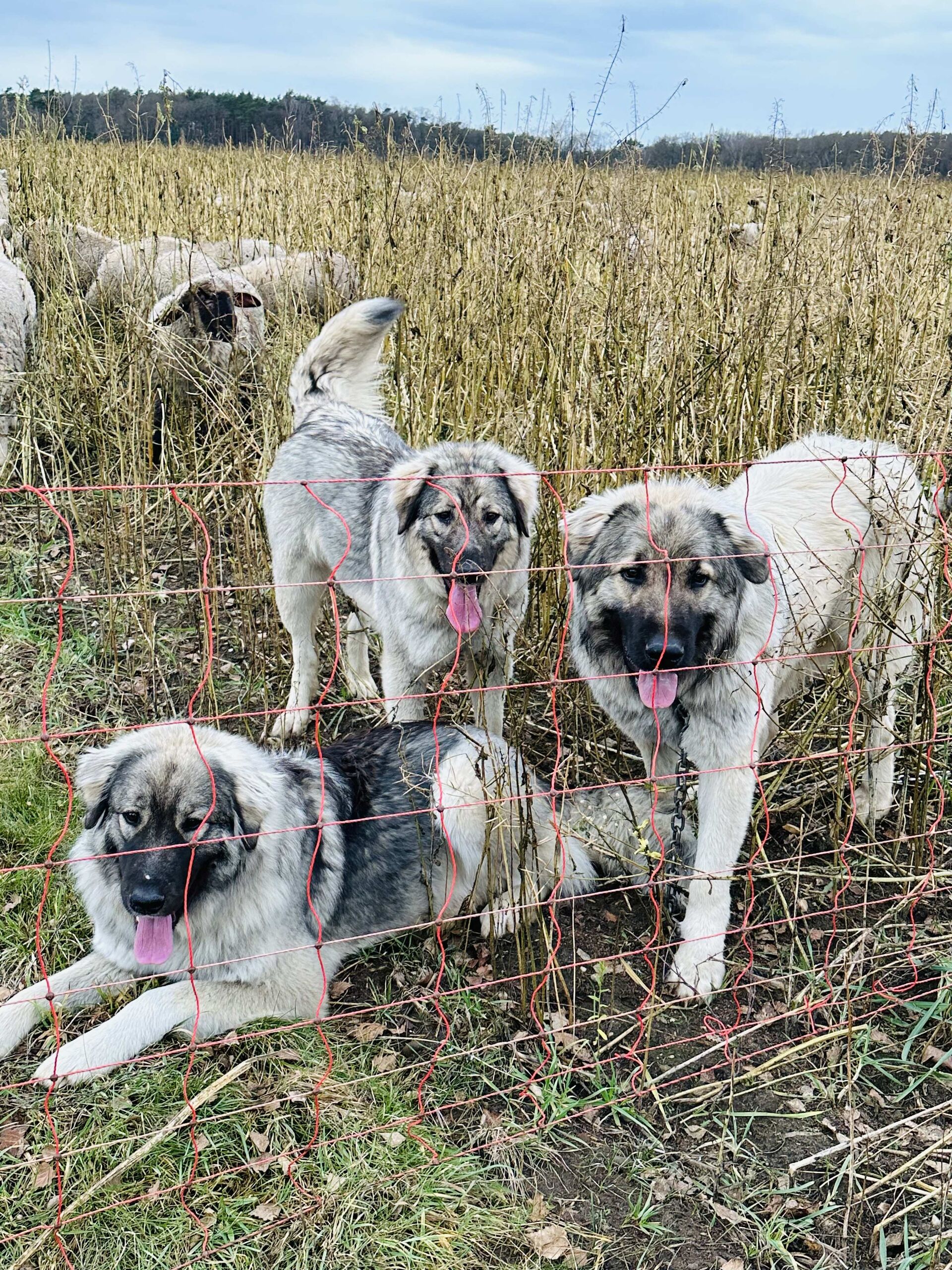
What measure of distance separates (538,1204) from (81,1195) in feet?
3.36

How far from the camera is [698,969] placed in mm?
2814

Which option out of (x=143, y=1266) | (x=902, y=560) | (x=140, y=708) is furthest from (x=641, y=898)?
(x=140, y=708)

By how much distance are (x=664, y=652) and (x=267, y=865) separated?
49.1 inches

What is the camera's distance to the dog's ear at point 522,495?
3.43 metres

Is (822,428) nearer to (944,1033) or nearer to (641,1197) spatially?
(944,1033)

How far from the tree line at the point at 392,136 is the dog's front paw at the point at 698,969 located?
3406 millimetres

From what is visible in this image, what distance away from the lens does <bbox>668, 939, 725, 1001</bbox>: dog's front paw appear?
9.21 ft

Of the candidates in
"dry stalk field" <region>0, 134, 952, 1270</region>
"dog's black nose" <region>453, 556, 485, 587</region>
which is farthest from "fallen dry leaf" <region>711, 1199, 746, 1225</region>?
"dog's black nose" <region>453, 556, 485, 587</region>

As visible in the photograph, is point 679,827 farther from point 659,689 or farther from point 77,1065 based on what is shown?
point 77,1065

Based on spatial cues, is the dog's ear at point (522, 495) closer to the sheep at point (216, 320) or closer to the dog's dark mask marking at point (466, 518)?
the dog's dark mask marking at point (466, 518)

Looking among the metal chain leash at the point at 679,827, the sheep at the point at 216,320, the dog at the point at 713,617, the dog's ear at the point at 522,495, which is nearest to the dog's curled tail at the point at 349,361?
the dog's ear at the point at 522,495

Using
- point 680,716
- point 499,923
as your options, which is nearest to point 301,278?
point 680,716

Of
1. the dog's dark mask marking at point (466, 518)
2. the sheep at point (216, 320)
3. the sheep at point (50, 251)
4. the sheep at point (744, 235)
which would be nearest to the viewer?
the dog's dark mask marking at point (466, 518)

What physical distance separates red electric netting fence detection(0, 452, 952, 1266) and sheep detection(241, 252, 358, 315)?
1663 millimetres
